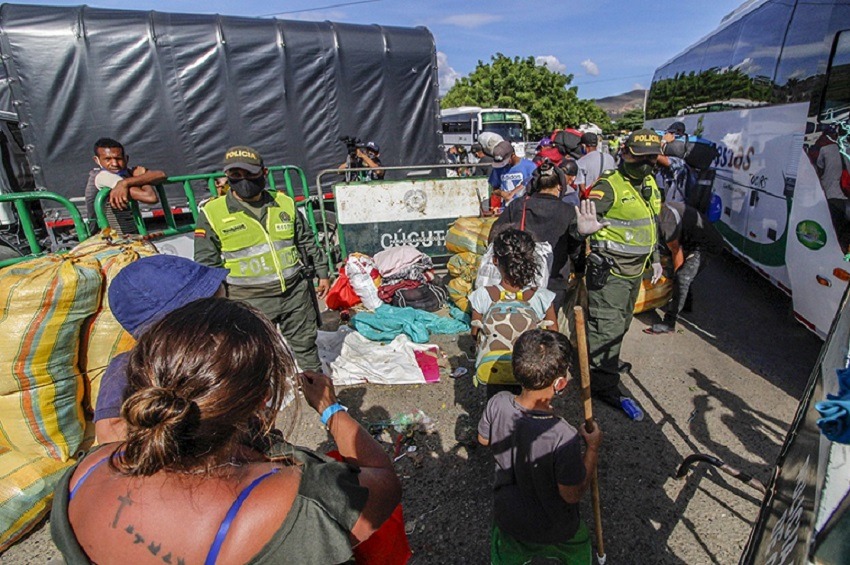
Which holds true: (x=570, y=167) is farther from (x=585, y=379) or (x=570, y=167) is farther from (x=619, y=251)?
(x=585, y=379)

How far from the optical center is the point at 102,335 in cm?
243

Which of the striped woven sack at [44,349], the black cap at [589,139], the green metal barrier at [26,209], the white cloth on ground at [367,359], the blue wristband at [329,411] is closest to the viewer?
the blue wristband at [329,411]

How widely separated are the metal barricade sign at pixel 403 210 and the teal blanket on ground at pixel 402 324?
131 cm

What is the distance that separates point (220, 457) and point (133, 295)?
0.92 m

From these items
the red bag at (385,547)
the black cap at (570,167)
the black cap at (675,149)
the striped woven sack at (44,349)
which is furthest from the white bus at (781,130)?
the striped woven sack at (44,349)

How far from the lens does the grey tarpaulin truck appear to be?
587cm

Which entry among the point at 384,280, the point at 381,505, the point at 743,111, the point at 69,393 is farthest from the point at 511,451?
the point at 743,111

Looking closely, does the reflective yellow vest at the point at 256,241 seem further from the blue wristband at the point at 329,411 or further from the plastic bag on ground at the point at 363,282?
the blue wristband at the point at 329,411

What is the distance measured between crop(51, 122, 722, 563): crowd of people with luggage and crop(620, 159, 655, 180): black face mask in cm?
1

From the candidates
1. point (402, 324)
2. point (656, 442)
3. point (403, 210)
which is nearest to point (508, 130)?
point (403, 210)

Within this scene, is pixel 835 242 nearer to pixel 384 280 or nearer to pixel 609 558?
pixel 609 558

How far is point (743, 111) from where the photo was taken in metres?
5.95

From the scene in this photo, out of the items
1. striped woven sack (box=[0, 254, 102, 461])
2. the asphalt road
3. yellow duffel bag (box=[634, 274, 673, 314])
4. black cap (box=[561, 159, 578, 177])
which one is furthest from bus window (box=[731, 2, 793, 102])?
striped woven sack (box=[0, 254, 102, 461])

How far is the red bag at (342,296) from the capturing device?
16.8 ft
